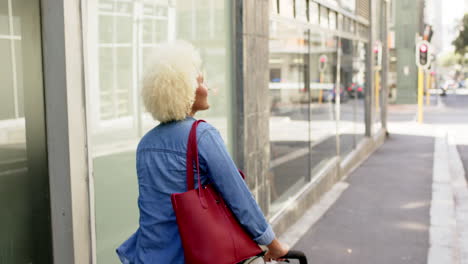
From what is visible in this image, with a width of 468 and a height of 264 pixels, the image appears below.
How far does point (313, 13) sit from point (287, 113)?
157 cm

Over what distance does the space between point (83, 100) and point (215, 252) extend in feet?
4.21

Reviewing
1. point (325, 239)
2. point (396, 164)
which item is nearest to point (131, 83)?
point (325, 239)

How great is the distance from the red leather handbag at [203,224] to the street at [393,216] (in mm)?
3642

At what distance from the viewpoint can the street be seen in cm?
605

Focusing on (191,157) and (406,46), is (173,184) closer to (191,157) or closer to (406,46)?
(191,157)

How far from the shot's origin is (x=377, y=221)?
292 inches

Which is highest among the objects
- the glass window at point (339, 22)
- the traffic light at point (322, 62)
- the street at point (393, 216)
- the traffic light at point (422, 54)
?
the glass window at point (339, 22)

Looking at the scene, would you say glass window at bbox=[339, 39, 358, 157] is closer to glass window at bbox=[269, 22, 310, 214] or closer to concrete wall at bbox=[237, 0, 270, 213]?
glass window at bbox=[269, 22, 310, 214]

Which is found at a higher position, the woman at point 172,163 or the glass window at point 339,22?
the glass window at point 339,22

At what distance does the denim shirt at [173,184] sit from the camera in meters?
2.27

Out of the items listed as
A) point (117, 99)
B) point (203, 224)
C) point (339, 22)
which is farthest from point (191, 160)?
point (339, 22)

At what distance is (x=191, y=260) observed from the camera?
2.26 metres

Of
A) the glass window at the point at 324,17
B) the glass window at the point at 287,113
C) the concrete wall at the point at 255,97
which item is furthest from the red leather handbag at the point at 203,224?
the glass window at the point at 324,17

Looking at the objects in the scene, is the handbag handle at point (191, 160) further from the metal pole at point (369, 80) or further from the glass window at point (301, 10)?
the metal pole at point (369, 80)
